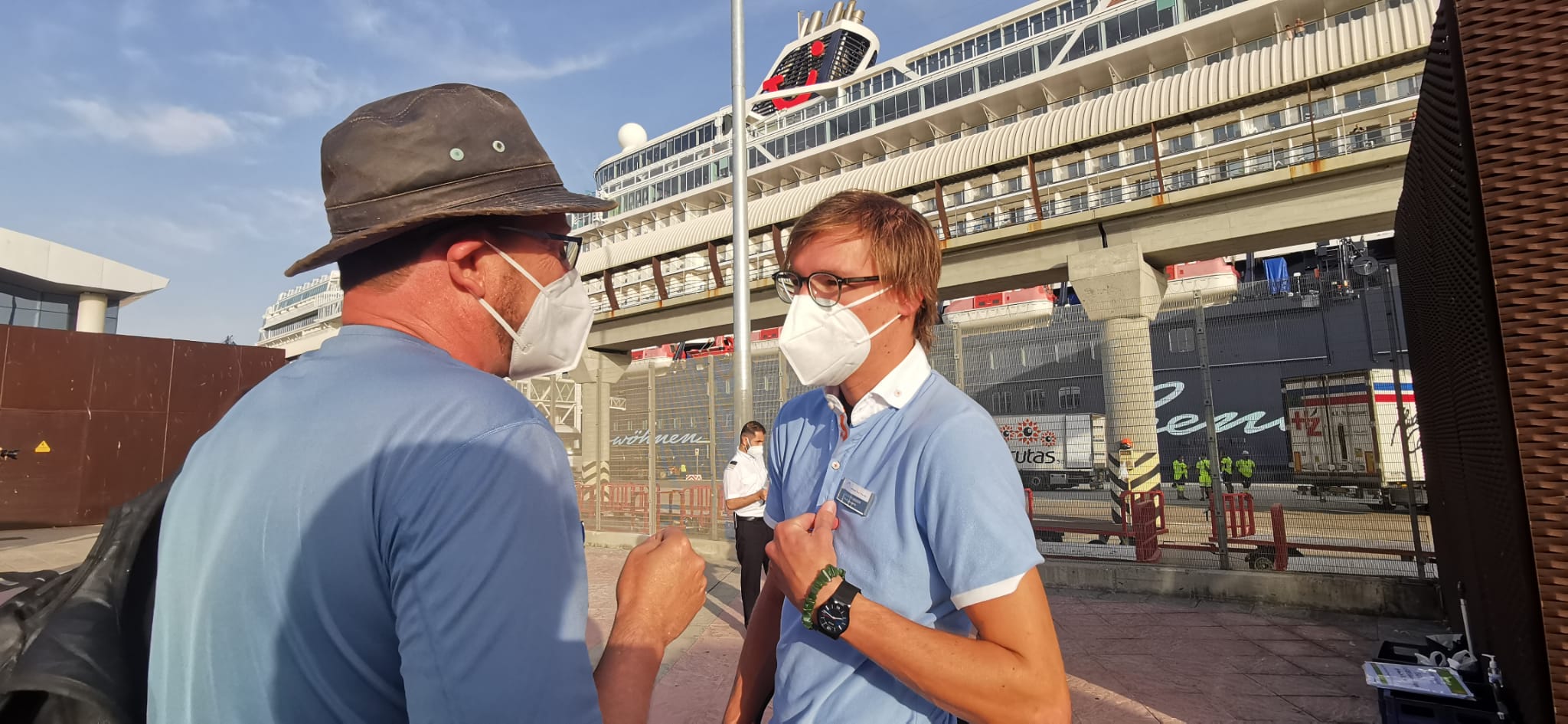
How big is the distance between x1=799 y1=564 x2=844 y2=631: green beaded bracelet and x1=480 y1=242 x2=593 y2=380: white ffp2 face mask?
679mm

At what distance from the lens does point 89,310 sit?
101 feet

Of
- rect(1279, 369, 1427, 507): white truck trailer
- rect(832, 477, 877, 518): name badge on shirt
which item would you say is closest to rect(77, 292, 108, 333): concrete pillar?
rect(832, 477, 877, 518): name badge on shirt

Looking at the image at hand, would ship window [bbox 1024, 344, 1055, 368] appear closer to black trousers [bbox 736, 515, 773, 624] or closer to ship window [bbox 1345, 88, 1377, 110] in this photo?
A: black trousers [bbox 736, 515, 773, 624]

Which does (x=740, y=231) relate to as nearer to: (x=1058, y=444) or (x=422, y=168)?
(x=422, y=168)

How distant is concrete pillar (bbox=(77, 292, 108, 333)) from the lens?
3067 cm

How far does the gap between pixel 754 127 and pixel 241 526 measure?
5729cm

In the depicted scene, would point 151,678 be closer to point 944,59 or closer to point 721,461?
point 721,461

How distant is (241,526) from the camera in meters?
0.94

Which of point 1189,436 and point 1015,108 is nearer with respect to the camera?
point 1189,436

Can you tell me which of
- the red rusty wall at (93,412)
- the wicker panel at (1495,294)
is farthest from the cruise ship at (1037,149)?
the red rusty wall at (93,412)

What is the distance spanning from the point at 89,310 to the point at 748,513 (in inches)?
1489

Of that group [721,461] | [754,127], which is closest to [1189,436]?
[721,461]

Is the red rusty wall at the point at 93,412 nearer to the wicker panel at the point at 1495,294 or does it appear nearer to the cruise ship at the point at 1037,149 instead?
the cruise ship at the point at 1037,149

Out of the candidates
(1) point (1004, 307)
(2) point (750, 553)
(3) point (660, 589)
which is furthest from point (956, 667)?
(1) point (1004, 307)
